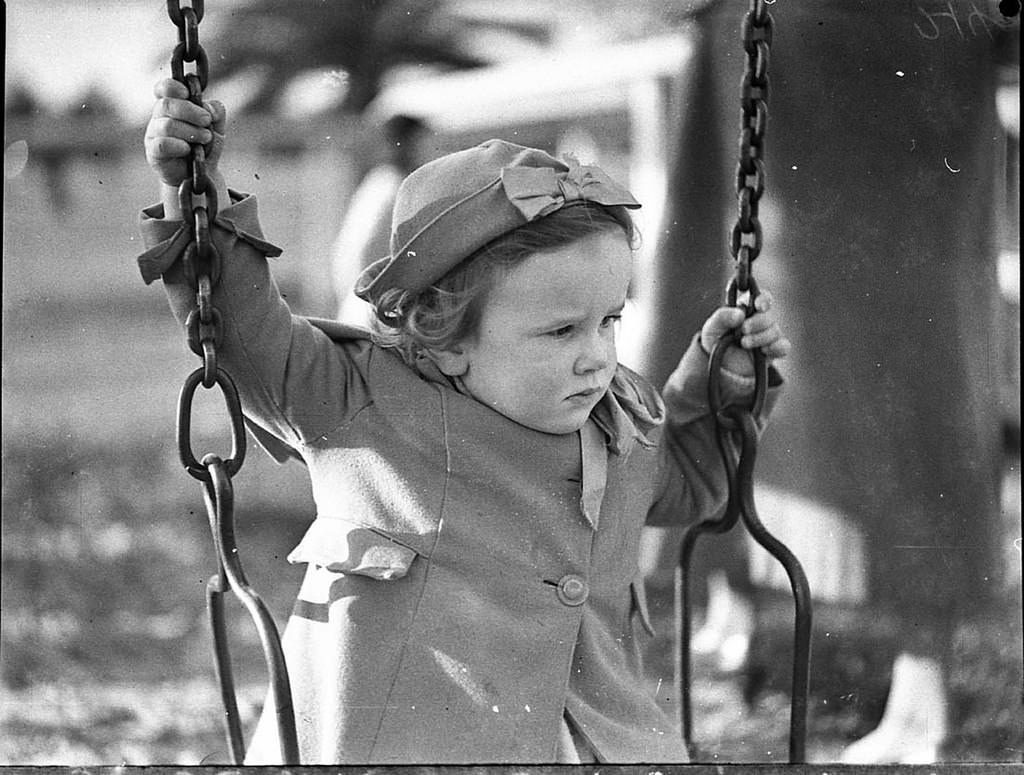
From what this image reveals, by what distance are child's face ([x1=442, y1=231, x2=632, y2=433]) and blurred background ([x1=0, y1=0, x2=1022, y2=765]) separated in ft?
0.39

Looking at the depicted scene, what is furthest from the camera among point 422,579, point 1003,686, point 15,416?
point 1003,686

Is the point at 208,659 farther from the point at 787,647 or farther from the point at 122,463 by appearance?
the point at 787,647

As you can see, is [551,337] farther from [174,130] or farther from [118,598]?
[118,598]

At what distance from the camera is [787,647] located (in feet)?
5.33

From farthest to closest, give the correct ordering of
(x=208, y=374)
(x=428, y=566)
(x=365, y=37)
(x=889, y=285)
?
(x=889, y=285), (x=365, y=37), (x=428, y=566), (x=208, y=374)

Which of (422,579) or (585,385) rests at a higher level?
(585,385)

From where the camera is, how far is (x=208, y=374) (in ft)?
4.18

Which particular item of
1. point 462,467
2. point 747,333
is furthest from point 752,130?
point 462,467

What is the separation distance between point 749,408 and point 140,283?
0.62 m

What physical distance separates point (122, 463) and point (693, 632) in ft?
2.03

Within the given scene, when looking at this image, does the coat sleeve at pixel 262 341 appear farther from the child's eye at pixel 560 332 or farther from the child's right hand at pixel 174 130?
the child's eye at pixel 560 332

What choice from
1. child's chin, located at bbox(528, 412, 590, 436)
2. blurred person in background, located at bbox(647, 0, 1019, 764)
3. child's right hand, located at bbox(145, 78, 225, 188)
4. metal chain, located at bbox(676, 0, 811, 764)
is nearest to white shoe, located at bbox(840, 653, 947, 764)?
blurred person in background, located at bbox(647, 0, 1019, 764)

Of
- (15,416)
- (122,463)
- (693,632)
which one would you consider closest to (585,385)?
(693,632)

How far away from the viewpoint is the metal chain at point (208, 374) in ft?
4.20
